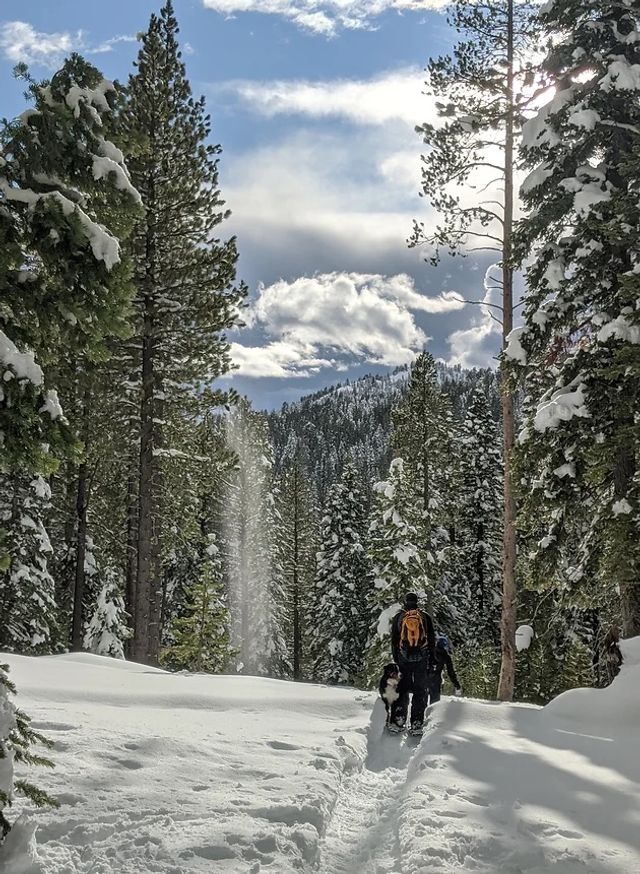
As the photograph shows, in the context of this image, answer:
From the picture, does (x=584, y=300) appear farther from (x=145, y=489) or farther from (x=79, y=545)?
(x=79, y=545)

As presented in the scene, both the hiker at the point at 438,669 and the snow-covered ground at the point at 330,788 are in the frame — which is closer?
the snow-covered ground at the point at 330,788

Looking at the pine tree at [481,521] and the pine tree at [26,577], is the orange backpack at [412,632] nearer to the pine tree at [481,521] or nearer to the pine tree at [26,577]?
the pine tree at [26,577]

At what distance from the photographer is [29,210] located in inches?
153

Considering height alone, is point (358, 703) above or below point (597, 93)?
below

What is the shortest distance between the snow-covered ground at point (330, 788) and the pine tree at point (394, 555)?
13.3m

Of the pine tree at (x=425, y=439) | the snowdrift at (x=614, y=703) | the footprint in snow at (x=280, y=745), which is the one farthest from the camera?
the pine tree at (x=425, y=439)

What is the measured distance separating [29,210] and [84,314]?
714 mm

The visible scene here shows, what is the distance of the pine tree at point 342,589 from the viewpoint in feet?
114

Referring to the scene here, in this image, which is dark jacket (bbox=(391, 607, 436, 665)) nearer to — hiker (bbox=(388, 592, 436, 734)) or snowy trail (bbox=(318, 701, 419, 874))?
hiker (bbox=(388, 592, 436, 734))

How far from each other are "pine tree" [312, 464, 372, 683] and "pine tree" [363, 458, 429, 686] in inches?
442

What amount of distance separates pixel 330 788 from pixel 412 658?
3734mm

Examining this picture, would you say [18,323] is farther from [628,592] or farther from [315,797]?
[628,592]

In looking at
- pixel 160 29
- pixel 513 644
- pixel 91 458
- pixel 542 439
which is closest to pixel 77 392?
pixel 91 458

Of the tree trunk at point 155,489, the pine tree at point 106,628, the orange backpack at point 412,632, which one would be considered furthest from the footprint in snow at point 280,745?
the pine tree at point 106,628
